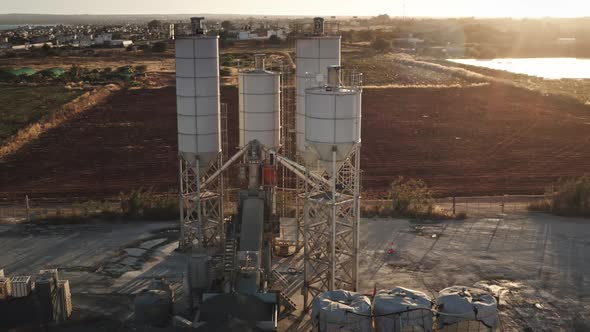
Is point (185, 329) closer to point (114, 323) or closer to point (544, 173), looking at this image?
point (114, 323)

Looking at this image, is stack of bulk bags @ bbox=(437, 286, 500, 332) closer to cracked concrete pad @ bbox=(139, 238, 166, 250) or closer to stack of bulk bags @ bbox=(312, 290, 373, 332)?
stack of bulk bags @ bbox=(312, 290, 373, 332)

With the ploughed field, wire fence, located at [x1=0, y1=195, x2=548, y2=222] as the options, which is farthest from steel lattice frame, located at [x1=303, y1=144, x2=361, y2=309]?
the ploughed field

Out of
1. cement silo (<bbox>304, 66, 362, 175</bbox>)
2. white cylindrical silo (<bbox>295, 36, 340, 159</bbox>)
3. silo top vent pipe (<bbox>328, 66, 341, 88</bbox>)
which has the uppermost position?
white cylindrical silo (<bbox>295, 36, 340, 159</bbox>)

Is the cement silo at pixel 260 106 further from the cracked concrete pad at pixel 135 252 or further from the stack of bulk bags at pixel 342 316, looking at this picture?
the stack of bulk bags at pixel 342 316

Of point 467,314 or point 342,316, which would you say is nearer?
point 342,316

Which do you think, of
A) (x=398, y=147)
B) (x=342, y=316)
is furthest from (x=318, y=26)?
(x=398, y=147)

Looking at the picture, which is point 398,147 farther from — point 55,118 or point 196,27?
point 55,118
